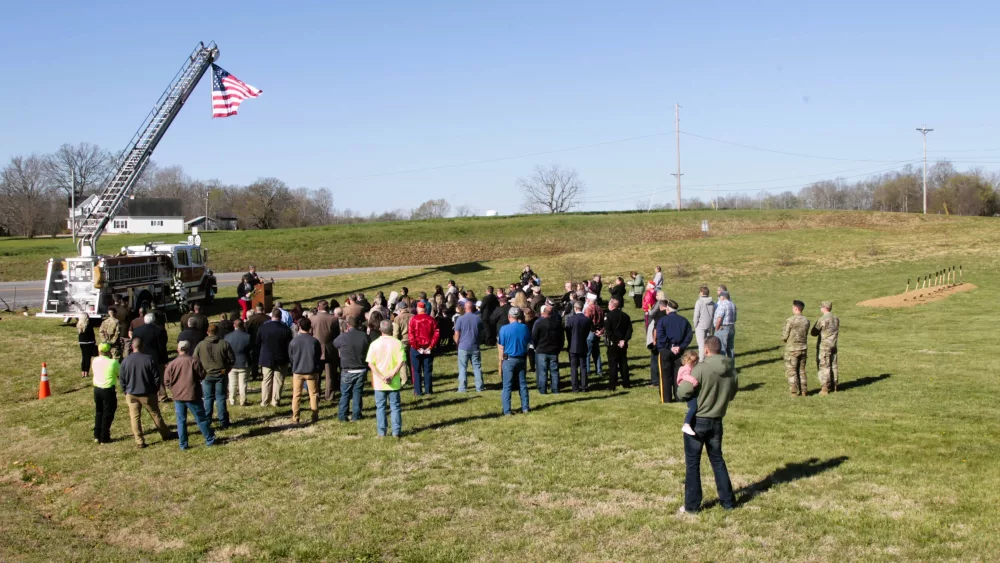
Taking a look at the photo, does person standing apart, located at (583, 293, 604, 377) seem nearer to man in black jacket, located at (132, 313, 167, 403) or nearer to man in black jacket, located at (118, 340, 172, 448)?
man in black jacket, located at (118, 340, 172, 448)

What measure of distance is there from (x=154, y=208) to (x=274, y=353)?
3664 inches

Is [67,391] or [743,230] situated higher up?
[743,230]

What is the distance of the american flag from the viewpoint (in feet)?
95.8

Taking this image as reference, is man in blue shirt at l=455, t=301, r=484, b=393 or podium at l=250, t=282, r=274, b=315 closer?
man in blue shirt at l=455, t=301, r=484, b=393

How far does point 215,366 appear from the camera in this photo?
495 inches

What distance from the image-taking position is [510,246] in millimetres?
60719

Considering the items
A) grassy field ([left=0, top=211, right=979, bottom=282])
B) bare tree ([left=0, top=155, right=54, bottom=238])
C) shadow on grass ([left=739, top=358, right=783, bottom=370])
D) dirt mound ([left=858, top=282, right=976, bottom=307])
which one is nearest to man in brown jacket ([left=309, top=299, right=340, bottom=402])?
shadow on grass ([left=739, top=358, right=783, bottom=370])

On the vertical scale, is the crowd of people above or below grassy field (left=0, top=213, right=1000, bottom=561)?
above

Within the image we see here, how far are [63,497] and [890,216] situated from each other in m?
69.6

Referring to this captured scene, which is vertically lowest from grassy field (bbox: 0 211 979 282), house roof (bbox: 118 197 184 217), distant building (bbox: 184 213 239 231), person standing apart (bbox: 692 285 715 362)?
person standing apart (bbox: 692 285 715 362)

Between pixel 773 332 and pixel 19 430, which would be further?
pixel 773 332

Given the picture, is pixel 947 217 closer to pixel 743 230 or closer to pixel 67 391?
pixel 743 230

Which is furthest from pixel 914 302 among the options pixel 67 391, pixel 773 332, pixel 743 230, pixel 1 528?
pixel 743 230

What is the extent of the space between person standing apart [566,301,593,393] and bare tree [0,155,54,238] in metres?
81.5
